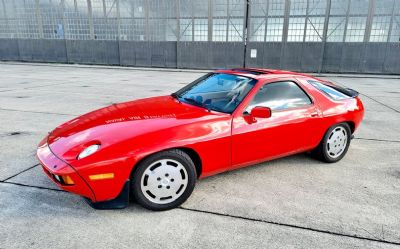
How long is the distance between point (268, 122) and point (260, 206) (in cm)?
95

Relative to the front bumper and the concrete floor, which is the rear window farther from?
the front bumper

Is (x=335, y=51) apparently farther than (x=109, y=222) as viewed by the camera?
Yes

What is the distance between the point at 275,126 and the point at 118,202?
1894mm

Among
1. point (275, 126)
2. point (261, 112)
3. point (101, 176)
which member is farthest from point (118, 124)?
point (275, 126)

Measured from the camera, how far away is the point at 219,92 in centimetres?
362

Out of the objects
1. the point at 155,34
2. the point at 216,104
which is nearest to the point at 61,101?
the point at 216,104

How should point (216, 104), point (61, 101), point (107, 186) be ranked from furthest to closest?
point (61, 101), point (216, 104), point (107, 186)

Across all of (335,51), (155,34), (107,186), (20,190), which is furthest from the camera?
(155,34)

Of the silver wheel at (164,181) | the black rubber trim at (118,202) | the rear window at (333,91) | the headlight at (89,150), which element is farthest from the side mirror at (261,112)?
the headlight at (89,150)

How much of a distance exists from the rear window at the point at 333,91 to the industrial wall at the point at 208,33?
13.5m

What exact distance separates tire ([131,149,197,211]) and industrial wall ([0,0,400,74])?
50.7 feet

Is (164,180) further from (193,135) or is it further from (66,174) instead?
(66,174)

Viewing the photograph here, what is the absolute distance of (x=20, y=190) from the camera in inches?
123

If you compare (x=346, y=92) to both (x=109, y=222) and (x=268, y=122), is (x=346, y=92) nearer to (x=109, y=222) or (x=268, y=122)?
(x=268, y=122)
